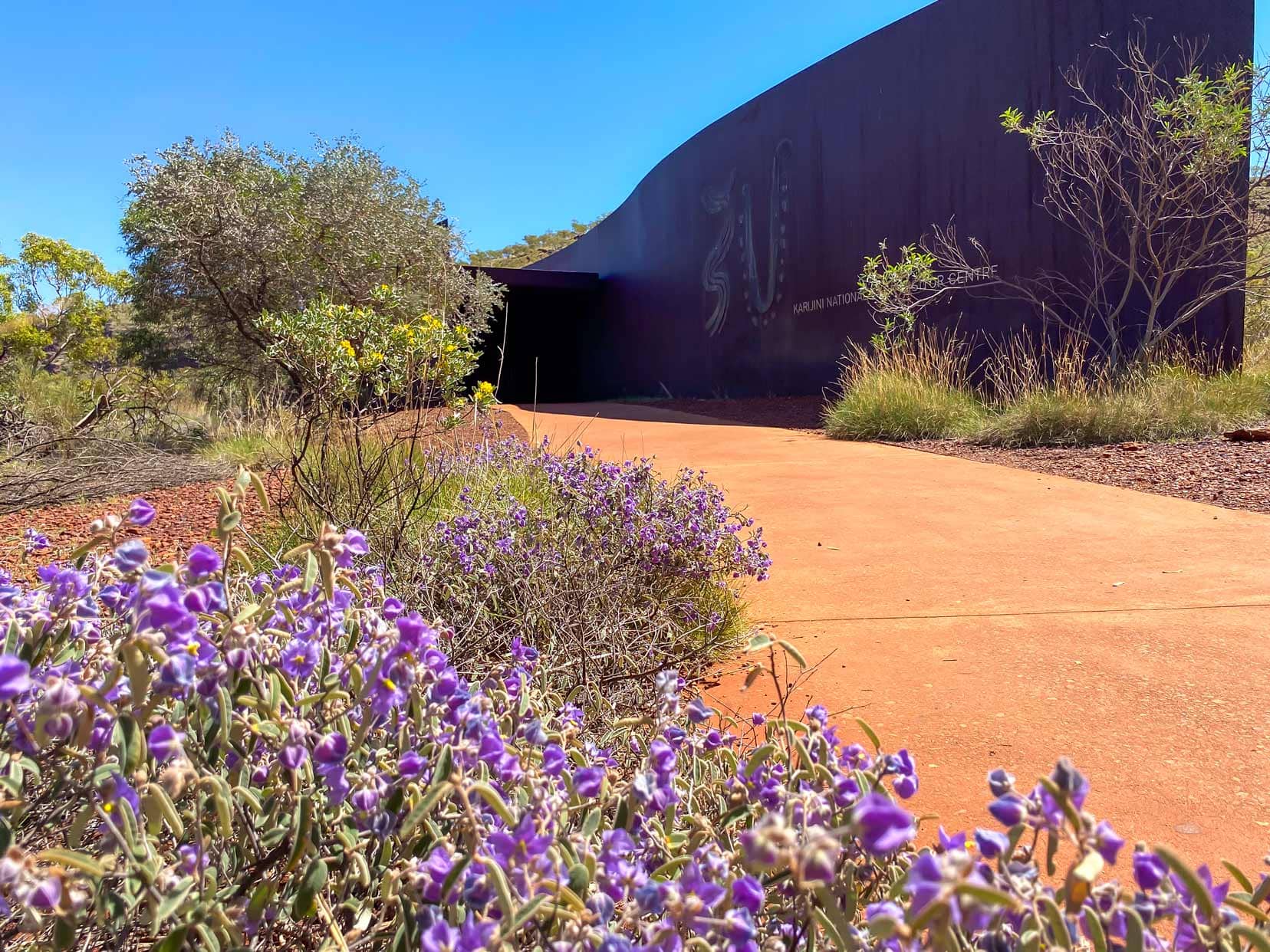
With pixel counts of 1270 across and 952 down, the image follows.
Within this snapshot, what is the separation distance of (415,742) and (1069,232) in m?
9.01

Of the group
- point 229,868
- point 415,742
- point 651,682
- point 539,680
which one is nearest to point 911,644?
point 651,682

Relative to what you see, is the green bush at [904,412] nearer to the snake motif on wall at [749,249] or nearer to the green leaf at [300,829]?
the snake motif on wall at [749,249]

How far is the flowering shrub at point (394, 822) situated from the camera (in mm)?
524

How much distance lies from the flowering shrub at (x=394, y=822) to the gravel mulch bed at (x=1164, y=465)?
3.81m

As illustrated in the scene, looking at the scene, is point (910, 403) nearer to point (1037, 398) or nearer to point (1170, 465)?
point (1037, 398)

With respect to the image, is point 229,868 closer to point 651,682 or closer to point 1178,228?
point 651,682

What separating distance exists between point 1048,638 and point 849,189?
1008cm

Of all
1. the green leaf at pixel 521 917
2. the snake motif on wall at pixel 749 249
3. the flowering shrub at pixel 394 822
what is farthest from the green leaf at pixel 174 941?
the snake motif on wall at pixel 749 249

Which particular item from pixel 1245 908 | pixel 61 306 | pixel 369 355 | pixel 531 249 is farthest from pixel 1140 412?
pixel 531 249

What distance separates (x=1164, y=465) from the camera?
4.84 m

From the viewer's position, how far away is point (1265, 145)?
7094 mm

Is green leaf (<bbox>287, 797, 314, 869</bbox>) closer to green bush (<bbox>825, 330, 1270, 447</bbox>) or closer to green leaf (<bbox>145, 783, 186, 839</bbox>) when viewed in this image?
green leaf (<bbox>145, 783, 186, 839</bbox>)

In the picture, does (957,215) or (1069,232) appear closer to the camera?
(1069,232)

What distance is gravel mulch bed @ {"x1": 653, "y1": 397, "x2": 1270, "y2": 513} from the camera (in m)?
4.01
